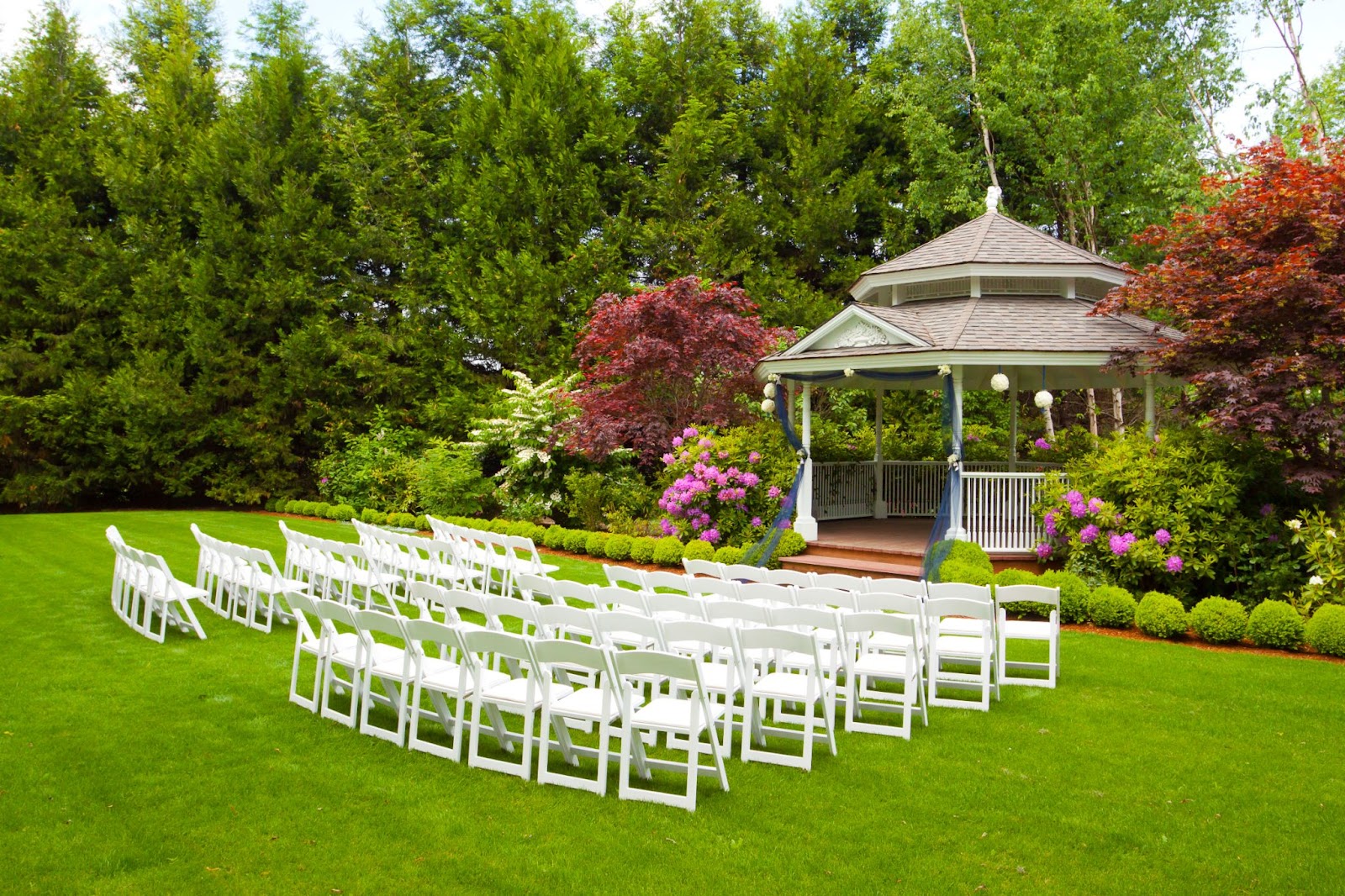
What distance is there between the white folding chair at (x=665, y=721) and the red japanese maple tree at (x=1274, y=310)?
314 inches

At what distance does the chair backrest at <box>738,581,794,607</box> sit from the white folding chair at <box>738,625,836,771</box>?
0.99m

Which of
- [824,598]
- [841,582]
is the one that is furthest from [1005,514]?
[824,598]

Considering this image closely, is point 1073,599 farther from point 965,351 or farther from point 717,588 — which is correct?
point 717,588

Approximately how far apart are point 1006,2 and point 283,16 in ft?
65.0

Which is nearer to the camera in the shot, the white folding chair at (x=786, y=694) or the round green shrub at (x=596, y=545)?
the white folding chair at (x=786, y=694)

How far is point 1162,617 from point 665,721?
21.4ft

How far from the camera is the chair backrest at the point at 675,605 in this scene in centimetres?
637

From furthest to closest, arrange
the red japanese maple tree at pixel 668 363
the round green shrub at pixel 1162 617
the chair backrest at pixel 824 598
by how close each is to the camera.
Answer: the red japanese maple tree at pixel 668 363 → the round green shrub at pixel 1162 617 → the chair backrest at pixel 824 598

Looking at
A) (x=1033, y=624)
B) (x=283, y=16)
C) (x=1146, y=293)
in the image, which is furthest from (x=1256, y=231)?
(x=283, y=16)

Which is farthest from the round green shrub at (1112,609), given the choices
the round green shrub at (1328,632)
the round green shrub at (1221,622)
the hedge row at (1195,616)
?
the round green shrub at (1328,632)

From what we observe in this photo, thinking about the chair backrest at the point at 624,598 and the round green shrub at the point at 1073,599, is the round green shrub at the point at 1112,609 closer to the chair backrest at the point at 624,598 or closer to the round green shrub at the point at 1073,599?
the round green shrub at the point at 1073,599

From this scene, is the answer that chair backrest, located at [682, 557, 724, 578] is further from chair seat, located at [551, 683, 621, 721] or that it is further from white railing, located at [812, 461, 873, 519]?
white railing, located at [812, 461, 873, 519]

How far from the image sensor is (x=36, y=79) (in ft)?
77.9

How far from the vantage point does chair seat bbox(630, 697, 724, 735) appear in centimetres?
469
